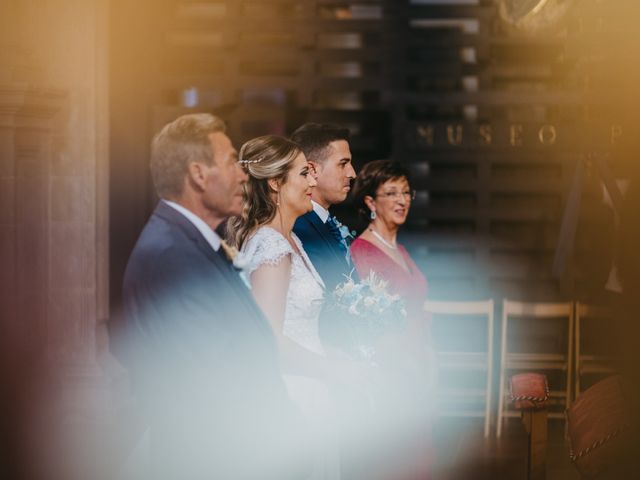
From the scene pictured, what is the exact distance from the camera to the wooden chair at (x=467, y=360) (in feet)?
22.9

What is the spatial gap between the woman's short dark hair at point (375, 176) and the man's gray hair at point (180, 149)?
2146 mm

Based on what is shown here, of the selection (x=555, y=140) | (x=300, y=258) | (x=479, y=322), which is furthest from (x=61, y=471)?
(x=555, y=140)

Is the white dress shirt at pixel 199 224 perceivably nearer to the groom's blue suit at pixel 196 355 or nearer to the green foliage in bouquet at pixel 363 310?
the groom's blue suit at pixel 196 355

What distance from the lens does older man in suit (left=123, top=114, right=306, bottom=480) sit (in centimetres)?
212

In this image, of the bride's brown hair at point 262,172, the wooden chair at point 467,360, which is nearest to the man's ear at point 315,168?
the bride's brown hair at point 262,172

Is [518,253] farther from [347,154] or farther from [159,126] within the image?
[347,154]

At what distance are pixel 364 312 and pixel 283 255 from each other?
0.43 meters

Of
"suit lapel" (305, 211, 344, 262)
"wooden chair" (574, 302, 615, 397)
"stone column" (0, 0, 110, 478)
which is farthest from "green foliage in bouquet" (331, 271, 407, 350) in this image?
"wooden chair" (574, 302, 615, 397)

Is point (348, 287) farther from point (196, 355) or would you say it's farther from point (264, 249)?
point (196, 355)

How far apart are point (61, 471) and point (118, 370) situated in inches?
54.3

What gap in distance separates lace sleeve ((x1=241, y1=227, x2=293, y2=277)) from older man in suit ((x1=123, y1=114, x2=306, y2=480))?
2.14 feet

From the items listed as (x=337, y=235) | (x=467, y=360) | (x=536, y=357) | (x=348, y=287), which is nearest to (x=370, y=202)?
(x=337, y=235)

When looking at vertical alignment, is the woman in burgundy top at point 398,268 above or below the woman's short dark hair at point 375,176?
below

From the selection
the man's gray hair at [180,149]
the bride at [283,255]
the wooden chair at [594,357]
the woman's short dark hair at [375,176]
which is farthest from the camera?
the wooden chair at [594,357]
